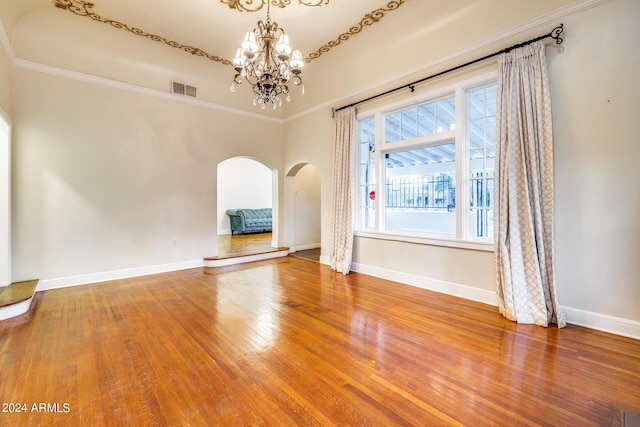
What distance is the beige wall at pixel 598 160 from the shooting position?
8.79 feet

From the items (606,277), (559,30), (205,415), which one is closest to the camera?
(205,415)

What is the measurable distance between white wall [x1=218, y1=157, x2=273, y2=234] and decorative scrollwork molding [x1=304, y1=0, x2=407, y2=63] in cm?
642

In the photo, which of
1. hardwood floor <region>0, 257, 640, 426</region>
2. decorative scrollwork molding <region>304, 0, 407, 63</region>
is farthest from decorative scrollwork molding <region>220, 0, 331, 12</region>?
hardwood floor <region>0, 257, 640, 426</region>

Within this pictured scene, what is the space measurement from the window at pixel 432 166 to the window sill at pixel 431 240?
6cm

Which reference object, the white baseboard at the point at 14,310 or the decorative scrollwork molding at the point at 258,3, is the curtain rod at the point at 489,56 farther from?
the white baseboard at the point at 14,310

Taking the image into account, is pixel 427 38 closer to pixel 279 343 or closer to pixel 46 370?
pixel 279 343

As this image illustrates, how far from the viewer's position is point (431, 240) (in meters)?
4.16

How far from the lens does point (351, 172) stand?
5082 millimetres

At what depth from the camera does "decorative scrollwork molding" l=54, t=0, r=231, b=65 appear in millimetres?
3770

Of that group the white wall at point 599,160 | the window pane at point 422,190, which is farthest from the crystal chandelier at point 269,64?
the white wall at point 599,160

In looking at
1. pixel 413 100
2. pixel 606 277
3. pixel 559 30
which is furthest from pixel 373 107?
pixel 606 277

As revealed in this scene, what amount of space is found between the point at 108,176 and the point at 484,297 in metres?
5.93

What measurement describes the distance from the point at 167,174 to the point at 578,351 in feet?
20.1

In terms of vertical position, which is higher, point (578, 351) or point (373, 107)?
point (373, 107)
